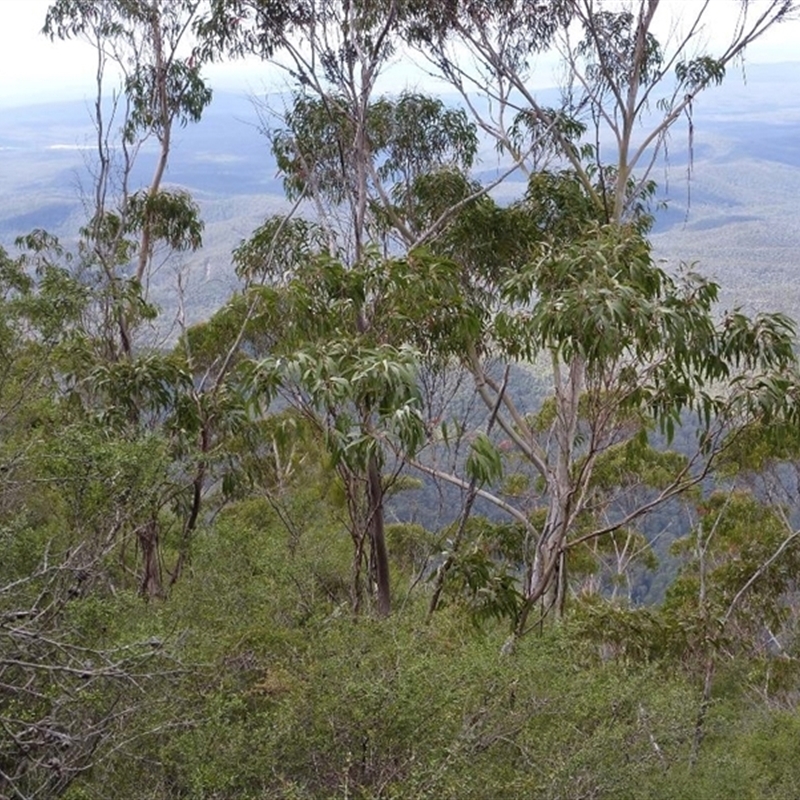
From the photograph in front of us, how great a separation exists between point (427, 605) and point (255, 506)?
4221 millimetres

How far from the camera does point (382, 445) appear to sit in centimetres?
396

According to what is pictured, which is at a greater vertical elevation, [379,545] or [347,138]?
[347,138]

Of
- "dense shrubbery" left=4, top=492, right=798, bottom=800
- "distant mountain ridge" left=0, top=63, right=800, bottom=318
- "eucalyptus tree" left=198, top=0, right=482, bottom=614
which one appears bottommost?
"distant mountain ridge" left=0, top=63, right=800, bottom=318

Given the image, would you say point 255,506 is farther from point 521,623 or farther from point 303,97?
point 521,623

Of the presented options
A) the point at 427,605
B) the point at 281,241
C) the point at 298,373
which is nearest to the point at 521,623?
the point at 427,605

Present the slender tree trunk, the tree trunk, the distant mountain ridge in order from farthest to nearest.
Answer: the distant mountain ridge
the slender tree trunk
the tree trunk

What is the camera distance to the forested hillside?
3.50 metres

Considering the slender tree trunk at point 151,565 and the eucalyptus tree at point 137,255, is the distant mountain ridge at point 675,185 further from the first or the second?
the slender tree trunk at point 151,565

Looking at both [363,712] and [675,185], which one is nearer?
[363,712]

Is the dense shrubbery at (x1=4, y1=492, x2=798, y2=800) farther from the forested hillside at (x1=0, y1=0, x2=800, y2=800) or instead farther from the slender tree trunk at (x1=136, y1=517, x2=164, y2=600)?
the slender tree trunk at (x1=136, y1=517, x2=164, y2=600)

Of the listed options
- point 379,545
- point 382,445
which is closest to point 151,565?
point 379,545

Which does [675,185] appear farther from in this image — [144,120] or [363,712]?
[363,712]

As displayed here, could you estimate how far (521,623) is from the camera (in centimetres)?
502

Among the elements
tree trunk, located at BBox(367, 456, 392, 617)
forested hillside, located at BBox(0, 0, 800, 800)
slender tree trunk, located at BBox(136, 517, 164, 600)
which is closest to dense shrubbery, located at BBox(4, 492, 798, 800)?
forested hillside, located at BBox(0, 0, 800, 800)
